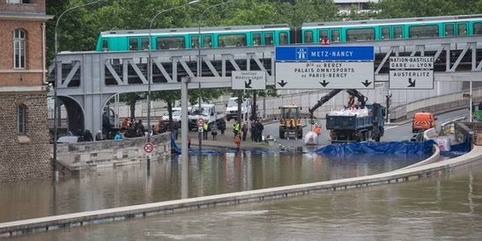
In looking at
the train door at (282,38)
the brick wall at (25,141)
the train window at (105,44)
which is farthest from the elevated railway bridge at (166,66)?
the brick wall at (25,141)

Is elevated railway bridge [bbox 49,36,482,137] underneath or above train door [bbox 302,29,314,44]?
underneath

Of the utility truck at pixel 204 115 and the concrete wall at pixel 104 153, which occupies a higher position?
the utility truck at pixel 204 115

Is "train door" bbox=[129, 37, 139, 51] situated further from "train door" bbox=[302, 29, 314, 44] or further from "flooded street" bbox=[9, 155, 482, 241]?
"flooded street" bbox=[9, 155, 482, 241]

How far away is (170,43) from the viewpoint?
7519 centimetres

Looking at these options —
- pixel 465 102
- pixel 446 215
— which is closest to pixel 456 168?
pixel 446 215

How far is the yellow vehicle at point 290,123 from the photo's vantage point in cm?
7944

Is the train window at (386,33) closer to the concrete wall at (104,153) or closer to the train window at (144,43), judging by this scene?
the train window at (144,43)

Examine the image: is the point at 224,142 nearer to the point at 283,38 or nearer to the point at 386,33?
Result: the point at 283,38

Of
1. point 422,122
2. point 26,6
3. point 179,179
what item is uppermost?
point 26,6

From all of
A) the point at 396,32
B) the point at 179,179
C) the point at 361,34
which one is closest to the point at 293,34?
the point at 361,34

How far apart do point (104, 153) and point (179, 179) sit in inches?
285

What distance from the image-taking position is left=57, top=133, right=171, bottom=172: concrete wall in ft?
181

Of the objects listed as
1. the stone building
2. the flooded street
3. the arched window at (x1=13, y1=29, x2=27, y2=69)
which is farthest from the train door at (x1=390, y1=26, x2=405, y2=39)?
the arched window at (x1=13, y1=29, x2=27, y2=69)

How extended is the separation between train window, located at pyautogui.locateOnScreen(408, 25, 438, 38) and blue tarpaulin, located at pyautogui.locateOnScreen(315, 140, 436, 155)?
9755 mm
